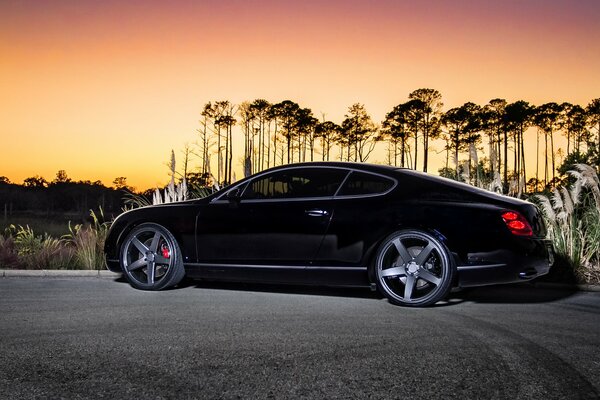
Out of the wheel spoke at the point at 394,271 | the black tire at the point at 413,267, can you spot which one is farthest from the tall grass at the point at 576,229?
the wheel spoke at the point at 394,271

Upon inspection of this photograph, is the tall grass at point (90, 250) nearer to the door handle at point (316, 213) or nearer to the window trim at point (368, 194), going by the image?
the door handle at point (316, 213)

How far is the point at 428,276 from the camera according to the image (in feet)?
20.9

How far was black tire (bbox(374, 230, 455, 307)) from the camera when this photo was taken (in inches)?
247

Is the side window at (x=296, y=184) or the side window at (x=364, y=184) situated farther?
the side window at (x=296, y=184)

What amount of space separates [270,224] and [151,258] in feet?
5.48

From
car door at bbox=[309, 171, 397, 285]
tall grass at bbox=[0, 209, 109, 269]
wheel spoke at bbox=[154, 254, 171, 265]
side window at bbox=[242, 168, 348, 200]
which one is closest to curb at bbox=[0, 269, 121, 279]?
tall grass at bbox=[0, 209, 109, 269]

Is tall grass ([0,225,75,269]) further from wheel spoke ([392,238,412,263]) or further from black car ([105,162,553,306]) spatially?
wheel spoke ([392,238,412,263])

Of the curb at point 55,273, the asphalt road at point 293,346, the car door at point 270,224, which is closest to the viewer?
the asphalt road at point 293,346

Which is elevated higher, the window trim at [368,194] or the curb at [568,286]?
the window trim at [368,194]

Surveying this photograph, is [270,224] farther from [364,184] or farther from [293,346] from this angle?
[293,346]

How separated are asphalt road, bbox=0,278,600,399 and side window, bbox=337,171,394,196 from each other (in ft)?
3.94

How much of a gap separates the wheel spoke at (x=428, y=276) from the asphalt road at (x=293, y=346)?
31 cm

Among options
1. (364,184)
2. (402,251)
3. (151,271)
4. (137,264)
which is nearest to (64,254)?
(137,264)

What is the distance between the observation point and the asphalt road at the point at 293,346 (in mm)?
3787
